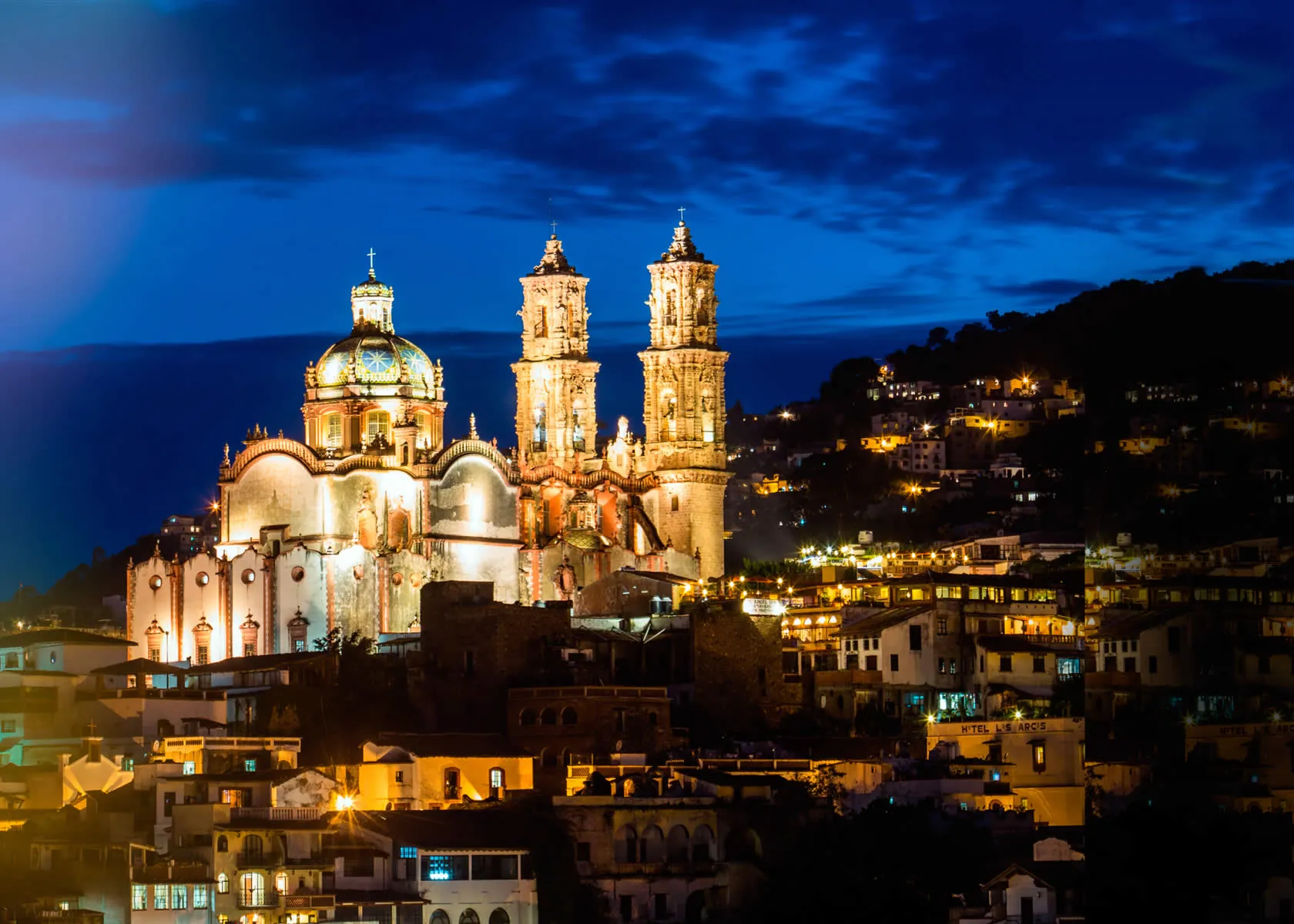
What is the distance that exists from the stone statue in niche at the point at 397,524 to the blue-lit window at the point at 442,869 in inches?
1086

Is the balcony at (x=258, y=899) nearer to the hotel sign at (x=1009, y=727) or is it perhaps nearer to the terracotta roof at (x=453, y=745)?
the terracotta roof at (x=453, y=745)

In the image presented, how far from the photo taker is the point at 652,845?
60.0m

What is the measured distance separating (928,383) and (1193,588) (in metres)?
98.7

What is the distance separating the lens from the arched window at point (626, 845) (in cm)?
5978

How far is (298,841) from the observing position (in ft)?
191

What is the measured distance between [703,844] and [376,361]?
104 feet

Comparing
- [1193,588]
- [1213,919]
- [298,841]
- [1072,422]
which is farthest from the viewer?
[1072,422]

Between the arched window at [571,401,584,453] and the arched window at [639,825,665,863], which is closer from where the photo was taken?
the arched window at [639,825,665,863]

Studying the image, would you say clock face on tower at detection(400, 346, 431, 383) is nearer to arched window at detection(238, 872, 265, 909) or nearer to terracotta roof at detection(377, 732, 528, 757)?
terracotta roof at detection(377, 732, 528, 757)

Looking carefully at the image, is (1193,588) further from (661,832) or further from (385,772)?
(385,772)

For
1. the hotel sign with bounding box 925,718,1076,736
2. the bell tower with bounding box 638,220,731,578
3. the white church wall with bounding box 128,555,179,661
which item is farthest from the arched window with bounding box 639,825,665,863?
the bell tower with bounding box 638,220,731,578

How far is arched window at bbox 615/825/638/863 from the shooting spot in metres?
59.8

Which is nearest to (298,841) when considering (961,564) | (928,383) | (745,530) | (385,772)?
(385,772)

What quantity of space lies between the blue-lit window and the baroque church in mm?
24031
